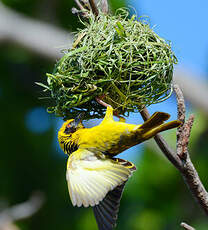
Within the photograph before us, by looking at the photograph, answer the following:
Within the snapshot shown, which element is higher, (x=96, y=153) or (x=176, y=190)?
(x=96, y=153)

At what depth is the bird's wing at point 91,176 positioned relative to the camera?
2701 mm

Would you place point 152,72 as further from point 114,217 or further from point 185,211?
point 185,211

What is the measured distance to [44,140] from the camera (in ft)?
26.8

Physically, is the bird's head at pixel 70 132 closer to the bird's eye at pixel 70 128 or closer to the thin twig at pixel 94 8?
the bird's eye at pixel 70 128

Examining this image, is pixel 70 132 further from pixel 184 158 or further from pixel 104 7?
pixel 104 7

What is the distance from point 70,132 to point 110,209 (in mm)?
563

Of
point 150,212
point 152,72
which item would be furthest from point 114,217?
point 150,212

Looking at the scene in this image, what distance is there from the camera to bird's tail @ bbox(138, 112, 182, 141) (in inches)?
104

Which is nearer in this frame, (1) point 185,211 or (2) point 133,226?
(1) point 185,211

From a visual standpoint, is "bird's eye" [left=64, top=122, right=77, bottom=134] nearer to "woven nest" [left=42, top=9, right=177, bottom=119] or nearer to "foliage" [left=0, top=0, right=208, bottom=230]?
"woven nest" [left=42, top=9, right=177, bottom=119]

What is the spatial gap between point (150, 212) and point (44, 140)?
231 centimetres

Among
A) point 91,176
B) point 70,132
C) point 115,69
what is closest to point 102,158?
point 91,176

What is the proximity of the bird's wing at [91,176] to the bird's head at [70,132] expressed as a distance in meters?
0.11

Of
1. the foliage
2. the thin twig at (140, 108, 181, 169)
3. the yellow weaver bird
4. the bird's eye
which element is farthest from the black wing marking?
the foliage
